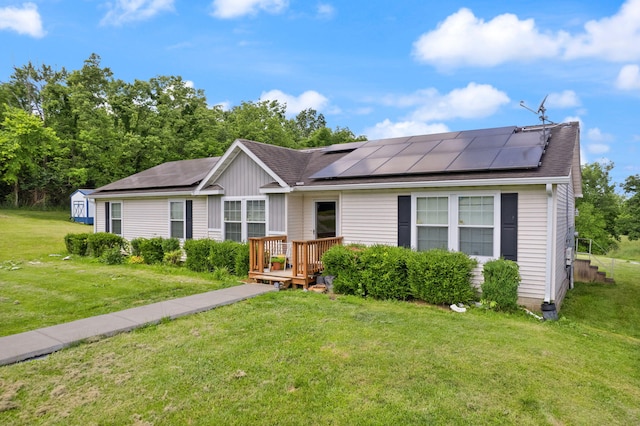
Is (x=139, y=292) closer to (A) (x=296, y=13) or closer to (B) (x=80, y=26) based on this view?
(A) (x=296, y=13)

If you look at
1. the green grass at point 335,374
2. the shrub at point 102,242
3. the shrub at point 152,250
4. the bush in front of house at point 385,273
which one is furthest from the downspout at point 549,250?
the shrub at point 102,242

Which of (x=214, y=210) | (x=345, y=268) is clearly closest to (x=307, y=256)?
(x=345, y=268)

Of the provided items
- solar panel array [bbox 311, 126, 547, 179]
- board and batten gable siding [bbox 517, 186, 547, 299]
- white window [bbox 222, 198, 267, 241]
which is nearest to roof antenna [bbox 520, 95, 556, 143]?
solar panel array [bbox 311, 126, 547, 179]

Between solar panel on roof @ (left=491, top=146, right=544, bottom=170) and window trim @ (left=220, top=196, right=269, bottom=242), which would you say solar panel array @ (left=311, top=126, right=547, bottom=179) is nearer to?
solar panel on roof @ (left=491, top=146, right=544, bottom=170)

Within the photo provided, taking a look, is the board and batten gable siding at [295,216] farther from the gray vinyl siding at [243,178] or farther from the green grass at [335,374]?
the green grass at [335,374]

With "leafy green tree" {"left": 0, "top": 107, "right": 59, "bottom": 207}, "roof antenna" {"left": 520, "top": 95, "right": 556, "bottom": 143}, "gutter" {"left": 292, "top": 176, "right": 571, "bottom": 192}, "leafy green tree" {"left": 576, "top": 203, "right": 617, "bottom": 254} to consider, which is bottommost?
"leafy green tree" {"left": 576, "top": 203, "right": 617, "bottom": 254}

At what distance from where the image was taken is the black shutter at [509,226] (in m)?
7.68

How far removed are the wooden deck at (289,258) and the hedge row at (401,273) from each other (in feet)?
1.79

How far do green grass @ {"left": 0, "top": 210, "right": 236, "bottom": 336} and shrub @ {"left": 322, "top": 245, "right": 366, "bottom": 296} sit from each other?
107 inches

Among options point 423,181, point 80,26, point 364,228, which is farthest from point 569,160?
point 80,26

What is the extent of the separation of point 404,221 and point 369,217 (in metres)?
0.98

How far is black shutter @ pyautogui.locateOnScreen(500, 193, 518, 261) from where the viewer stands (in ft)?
25.2

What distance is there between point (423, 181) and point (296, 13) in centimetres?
1068

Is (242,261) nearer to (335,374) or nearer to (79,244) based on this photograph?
(335,374)
